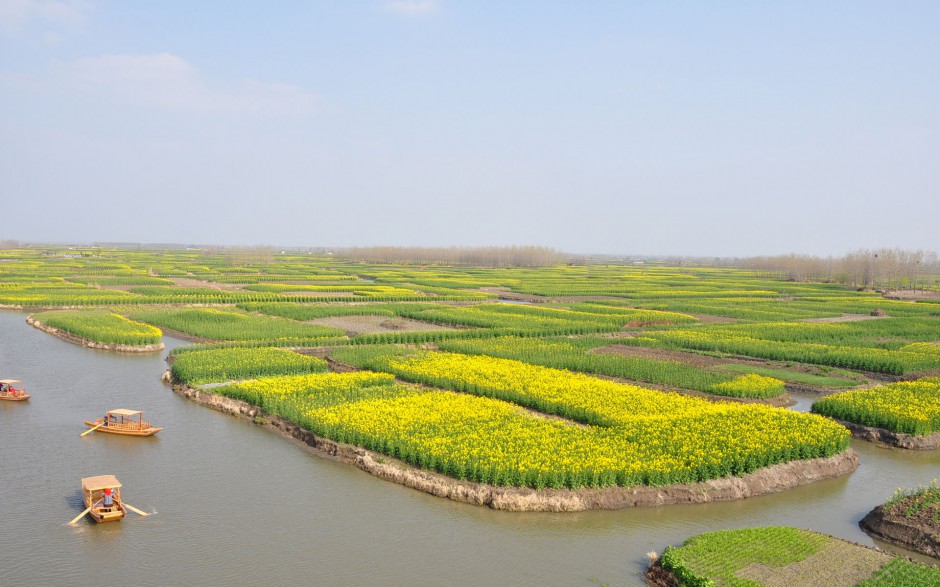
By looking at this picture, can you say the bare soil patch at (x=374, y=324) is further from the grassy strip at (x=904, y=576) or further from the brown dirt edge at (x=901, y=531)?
the grassy strip at (x=904, y=576)

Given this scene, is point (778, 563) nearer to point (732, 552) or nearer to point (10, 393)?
point (732, 552)

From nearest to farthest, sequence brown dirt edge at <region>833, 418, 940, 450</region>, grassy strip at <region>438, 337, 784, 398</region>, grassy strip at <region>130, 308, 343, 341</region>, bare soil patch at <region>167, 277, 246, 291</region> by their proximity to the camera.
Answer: brown dirt edge at <region>833, 418, 940, 450</region> < grassy strip at <region>438, 337, 784, 398</region> < grassy strip at <region>130, 308, 343, 341</region> < bare soil patch at <region>167, 277, 246, 291</region>

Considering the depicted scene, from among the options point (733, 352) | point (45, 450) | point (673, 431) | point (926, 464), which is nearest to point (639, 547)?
point (673, 431)

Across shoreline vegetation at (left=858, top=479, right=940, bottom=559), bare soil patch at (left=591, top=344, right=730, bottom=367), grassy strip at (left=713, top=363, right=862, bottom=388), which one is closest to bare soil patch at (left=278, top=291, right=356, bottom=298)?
bare soil patch at (left=591, top=344, right=730, bottom=367)

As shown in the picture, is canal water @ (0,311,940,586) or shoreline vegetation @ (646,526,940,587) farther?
canal water @ (0,311,940,586)

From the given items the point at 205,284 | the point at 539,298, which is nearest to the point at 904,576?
the point at 539,298

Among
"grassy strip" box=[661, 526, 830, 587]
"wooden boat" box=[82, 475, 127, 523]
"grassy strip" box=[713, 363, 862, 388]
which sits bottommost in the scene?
"grassy strip" box=[661, 526, 830, 587]

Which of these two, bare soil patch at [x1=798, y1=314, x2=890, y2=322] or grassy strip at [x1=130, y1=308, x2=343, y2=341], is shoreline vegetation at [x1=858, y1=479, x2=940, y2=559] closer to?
grassy strip at [x1=130, y1=308, x2=343, y2=341]
